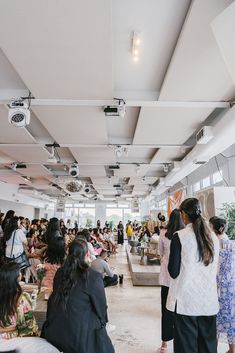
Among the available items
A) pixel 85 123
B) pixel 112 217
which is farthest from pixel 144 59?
pixel 112 217

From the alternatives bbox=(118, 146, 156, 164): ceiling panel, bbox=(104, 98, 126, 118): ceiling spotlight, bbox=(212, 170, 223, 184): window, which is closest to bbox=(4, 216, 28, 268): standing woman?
bbox=(104, 98, 126, 118): ceiling spotlight

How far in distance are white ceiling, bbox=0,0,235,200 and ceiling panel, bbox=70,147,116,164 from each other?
2.53 feet

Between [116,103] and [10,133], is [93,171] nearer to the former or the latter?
[10,133]

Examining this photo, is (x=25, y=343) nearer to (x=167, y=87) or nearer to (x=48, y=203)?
(x=167, y=87)

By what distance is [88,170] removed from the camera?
875 cm

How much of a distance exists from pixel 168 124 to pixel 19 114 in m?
2.37

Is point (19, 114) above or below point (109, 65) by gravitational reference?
below

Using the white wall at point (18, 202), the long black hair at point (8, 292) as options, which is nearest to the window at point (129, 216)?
the white wall at point (18, 202)

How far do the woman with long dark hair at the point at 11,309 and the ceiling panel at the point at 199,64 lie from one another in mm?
2383

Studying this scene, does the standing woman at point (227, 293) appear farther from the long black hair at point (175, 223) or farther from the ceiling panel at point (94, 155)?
the ceiling panel at point (94, 155)

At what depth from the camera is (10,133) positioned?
5.05 meters

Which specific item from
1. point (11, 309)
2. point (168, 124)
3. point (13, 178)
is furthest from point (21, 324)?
point (13, 178)

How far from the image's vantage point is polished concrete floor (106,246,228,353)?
127 inches

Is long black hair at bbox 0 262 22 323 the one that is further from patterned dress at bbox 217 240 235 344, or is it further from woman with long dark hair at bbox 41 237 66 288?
patterned dress at bbox 217 240 235 344
